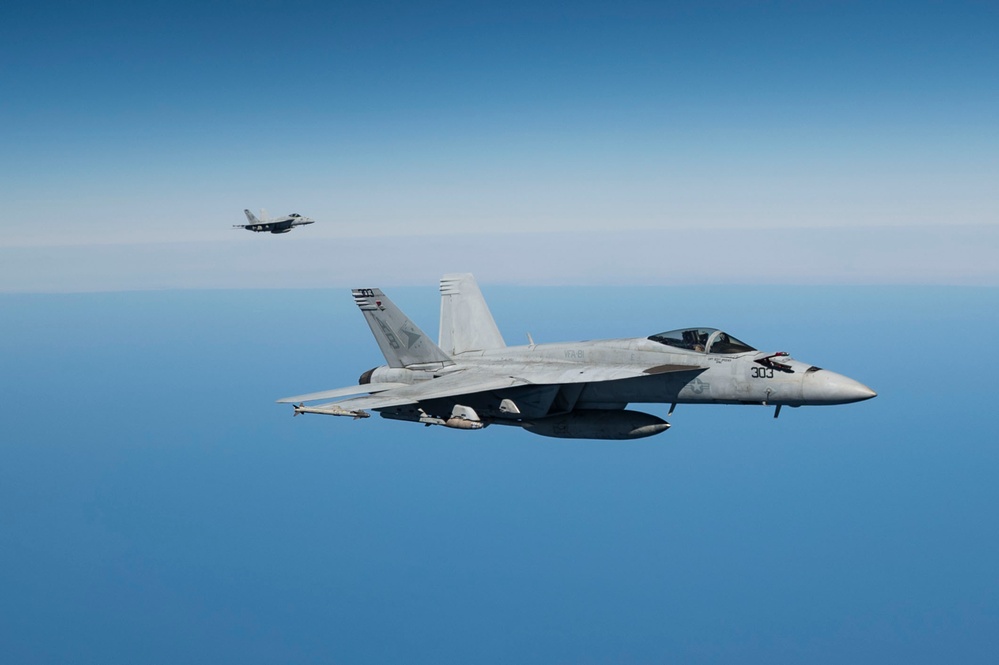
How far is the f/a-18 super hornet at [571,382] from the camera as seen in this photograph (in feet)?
60.2

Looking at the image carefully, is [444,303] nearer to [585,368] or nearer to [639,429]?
[585,368]

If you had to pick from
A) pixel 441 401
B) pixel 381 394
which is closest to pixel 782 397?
pixel 441 401

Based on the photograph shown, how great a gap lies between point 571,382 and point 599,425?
1949mm

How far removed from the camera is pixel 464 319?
1015 inches

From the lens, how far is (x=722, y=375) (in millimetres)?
18719

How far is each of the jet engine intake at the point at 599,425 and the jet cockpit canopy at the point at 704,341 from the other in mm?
2181

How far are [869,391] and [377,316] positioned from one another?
589 inches

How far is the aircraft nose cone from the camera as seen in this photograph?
17312 mm

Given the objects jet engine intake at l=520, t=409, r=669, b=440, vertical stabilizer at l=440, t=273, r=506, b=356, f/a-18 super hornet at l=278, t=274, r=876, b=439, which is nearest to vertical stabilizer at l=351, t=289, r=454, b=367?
f/a-18 super hornet at l=278, t=274, r=876, b=439

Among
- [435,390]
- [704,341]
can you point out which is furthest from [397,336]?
[704,341]

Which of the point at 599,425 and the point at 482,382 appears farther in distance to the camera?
the point at 482,382

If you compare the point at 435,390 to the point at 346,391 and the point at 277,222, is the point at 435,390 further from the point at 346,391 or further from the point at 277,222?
the point at 277,222

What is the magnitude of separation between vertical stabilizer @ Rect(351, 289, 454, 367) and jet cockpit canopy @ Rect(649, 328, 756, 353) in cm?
756

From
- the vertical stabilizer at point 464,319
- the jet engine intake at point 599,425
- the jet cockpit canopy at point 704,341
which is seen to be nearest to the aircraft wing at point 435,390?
the jet engine intake at point 599,425
